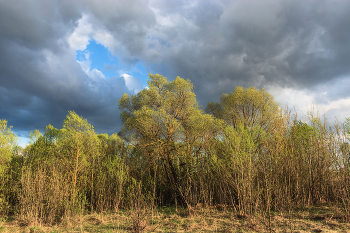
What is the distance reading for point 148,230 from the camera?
258 inches

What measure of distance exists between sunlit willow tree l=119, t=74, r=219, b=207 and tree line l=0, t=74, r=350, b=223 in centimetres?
7

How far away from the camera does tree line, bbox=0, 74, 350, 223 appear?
23.7 feet

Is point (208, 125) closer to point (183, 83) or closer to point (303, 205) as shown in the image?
point (183, 83)

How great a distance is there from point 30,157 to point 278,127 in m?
14.3

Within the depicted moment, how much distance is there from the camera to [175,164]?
505 inches

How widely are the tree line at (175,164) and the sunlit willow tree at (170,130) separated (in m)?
0.07

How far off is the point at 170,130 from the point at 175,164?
2362 mm

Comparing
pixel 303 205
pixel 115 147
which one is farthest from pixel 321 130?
pixel 115 147

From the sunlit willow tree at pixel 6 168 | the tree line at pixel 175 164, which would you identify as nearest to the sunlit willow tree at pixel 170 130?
the tree line at pixel 175 164

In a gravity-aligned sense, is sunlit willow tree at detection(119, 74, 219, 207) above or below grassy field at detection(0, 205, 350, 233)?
above

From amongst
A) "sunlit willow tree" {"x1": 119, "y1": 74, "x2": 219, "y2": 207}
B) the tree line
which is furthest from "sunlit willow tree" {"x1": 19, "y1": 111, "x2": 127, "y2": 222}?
"sunlit willow tree" {"x1": 119, "y1": 74, "x2": 219, "y2": 207}

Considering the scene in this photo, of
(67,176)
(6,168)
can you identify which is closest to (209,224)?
(67,176)

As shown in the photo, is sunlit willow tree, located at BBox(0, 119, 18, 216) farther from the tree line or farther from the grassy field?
the grassy field

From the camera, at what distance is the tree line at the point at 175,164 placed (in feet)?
23.7
